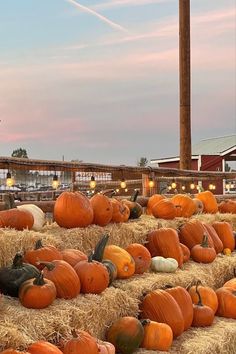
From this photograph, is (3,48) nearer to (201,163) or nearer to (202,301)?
(202,301)

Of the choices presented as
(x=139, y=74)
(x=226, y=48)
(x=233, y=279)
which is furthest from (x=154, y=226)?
(x=226, y=48)

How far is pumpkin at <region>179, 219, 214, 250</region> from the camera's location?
6.14 m

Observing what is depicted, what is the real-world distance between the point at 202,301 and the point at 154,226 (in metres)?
1.04

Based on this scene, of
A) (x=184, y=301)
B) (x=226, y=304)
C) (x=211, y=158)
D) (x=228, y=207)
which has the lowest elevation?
(x=226, y=304)

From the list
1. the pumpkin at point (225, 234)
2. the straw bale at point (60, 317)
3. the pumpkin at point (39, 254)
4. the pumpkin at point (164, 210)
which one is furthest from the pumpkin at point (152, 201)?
the pumpkin at point (39, 254)

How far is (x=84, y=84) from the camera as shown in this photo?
14.1 m

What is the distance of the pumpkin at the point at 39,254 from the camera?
4141 mm

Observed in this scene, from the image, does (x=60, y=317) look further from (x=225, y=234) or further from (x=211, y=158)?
(x=211, y=158)

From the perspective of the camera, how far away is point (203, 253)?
5.93m

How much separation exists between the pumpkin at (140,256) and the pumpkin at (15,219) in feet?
3.26

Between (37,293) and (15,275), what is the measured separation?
0.28 m

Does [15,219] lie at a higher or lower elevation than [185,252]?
higher

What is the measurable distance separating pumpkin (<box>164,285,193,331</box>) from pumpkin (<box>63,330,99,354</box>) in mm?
1332

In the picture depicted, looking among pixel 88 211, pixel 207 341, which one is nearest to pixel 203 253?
pixel 88 211
